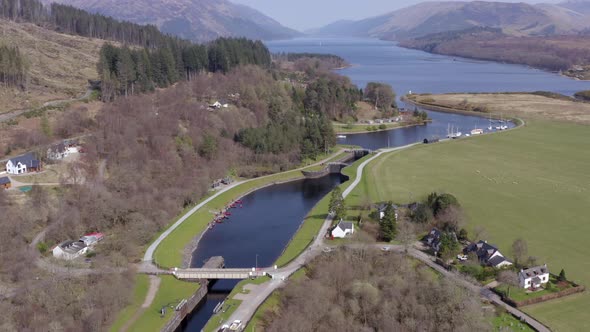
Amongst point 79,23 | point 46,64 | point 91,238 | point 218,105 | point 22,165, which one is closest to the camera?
point 91,238

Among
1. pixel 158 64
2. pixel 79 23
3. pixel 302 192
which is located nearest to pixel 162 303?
pixel 302 192

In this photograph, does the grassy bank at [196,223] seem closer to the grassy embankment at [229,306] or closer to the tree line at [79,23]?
the grassy embankment at [229,306]

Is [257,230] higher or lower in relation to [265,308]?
lower

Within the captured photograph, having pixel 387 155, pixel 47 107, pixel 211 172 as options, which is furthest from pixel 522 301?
pixel 47 107

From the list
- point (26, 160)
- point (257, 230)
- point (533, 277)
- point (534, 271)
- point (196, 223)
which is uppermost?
point (26, 160)

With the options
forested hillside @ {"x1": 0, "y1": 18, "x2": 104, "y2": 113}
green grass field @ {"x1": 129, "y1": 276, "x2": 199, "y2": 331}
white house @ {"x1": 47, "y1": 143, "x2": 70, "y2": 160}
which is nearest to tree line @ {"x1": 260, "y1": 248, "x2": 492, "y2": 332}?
green grass field @ {"x1": 129, "y1": 276, "x2": 199, "y2": 331}

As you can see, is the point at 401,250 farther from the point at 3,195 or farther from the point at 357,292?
the point at 3,195

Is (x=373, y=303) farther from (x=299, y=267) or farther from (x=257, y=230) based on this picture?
(x=257, y=230)
